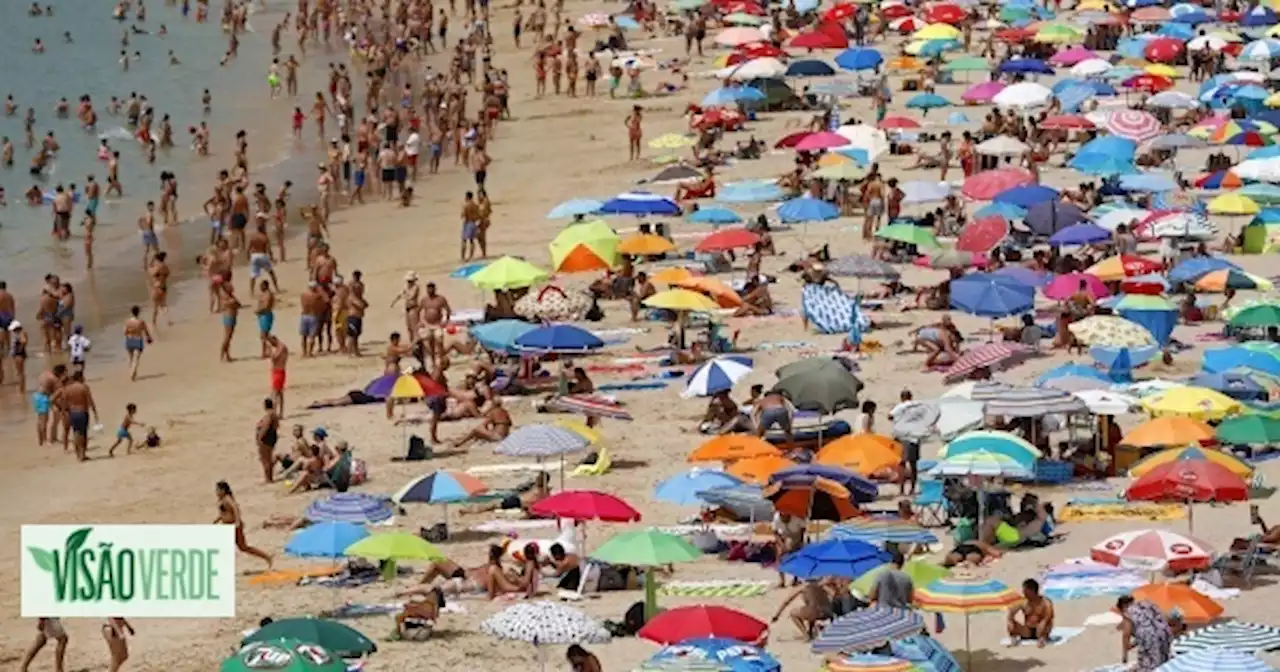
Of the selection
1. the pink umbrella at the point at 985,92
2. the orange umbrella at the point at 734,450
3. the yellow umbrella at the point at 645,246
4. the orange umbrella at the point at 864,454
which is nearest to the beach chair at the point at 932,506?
the orange umbrella at the point at 864,454

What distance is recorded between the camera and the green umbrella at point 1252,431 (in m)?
17.7

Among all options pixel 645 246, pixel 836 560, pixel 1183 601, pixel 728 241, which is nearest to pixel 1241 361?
pixel 836 560

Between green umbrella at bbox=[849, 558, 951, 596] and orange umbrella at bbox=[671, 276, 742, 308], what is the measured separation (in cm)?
920

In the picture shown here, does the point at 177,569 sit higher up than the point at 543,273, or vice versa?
the point at 177,569

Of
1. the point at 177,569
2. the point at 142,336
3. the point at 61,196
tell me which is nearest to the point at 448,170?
the point at 61,196

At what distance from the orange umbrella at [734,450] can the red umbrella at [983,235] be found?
24.3ft

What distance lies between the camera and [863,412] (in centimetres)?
1927

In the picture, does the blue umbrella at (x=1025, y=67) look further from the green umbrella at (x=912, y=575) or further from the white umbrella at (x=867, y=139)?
the green umbrella at (x=912, y=575)

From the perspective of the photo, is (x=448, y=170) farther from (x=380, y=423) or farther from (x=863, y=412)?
(x=863, y=412)

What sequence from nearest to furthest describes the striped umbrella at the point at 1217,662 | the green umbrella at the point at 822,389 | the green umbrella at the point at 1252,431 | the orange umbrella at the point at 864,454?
the striped umbrella at the point at 1217,662 < the orange umbrella at the point at 864,454 < the green umbrella at the point at 1252,431 < the green umbrella at the point at 822,389

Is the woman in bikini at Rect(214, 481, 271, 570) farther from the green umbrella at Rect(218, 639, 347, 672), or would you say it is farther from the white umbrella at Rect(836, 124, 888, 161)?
the white umbrella at Rect(836, 124, 888, 161)

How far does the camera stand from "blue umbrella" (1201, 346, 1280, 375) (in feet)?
A: 64.9

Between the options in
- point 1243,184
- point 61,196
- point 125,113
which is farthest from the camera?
point 125,113

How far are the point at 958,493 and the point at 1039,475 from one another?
1.41 meters
